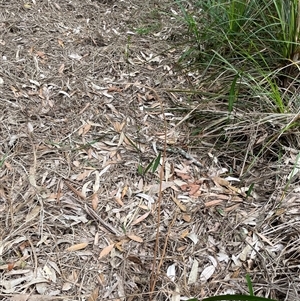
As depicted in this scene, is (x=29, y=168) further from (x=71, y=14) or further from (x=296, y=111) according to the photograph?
(x=71, y=14)

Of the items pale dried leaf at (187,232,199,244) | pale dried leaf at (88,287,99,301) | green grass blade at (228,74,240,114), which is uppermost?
green grass blade at (228,74,240,114)

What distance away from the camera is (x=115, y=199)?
1463 millimetres

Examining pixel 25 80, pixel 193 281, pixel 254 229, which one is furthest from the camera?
pixel 25 80

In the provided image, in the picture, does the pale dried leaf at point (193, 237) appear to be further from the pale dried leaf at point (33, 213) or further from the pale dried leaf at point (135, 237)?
the pale dried leaf at point (33, 213)

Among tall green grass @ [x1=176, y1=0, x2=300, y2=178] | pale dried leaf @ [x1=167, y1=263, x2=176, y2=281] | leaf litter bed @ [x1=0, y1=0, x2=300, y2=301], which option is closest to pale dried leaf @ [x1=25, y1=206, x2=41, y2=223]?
leaf litter bed @ [x1=0, y1=0, x2=300, y2=301]

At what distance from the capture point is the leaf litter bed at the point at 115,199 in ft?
4.01

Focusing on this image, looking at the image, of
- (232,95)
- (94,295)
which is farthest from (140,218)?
(232,95)

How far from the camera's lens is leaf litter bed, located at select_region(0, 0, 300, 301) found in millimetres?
1224

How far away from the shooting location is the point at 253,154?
1609 mm

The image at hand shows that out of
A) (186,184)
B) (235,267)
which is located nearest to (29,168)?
(186,184)

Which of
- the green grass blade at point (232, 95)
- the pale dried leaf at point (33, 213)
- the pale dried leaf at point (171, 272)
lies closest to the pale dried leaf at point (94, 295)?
the pale dried leaf at point (171, 272)

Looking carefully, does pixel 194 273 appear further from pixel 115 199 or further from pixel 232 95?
pixel 232 95

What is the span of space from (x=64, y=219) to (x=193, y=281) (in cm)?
48

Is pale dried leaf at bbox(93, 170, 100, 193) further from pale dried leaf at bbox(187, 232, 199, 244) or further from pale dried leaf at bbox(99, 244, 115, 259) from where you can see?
pale dried leaf at bbox(187, 232, 199, 244)
